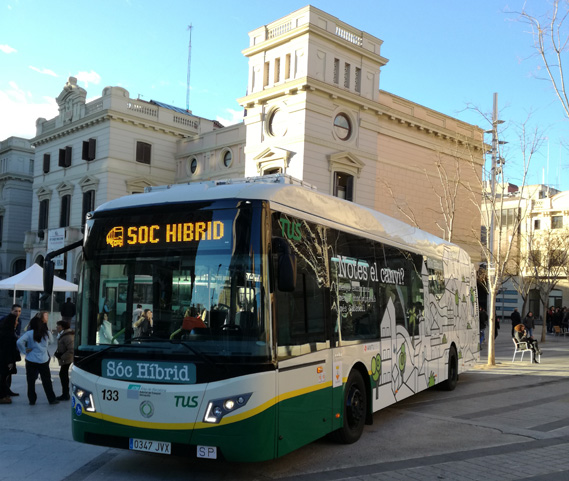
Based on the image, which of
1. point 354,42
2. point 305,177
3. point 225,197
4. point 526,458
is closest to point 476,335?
point 526,458

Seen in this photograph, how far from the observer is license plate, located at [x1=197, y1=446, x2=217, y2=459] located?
5.28m

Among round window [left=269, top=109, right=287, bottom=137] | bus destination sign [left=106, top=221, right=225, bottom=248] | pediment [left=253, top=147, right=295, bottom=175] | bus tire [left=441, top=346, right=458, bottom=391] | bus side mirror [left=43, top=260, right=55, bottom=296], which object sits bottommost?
bus tire [left=441, top=346, right=458, bottom=391]

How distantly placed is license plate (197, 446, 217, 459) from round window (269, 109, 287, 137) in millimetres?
22472

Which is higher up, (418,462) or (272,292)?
(272,292)

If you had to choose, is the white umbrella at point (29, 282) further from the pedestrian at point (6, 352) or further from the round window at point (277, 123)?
the round window at point (277, 123)

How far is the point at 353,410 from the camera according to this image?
7367 millimetres

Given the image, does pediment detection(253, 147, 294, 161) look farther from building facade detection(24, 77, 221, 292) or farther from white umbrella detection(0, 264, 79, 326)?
building facade detection(24, 77, 221, 292)

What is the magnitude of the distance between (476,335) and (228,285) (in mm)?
10723

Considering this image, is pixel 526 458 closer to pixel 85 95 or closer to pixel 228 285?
pixel 228 285

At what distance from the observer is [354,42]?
91.5 feet

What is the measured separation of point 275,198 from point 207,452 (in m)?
2.48

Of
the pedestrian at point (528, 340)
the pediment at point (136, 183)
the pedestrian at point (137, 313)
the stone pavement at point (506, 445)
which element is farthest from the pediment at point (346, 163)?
the pedestrian at point (137, 313)

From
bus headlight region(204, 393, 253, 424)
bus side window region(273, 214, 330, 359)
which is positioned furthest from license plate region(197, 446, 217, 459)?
bus side window region(273, 214, 330, 359)

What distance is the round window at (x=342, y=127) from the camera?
27.2 m
